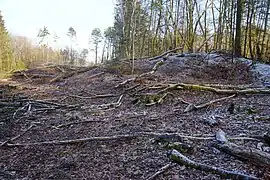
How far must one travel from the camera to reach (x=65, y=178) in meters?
4.37

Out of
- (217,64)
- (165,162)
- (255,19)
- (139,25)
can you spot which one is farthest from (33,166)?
(139,25)

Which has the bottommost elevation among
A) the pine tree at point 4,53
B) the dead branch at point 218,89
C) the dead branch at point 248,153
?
the dead branch at point 248,153

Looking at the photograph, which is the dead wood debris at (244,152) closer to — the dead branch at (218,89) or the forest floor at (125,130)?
the forest floor at (125,130)

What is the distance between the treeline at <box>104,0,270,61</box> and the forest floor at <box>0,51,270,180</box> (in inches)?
209

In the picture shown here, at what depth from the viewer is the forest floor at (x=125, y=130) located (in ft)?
14.8

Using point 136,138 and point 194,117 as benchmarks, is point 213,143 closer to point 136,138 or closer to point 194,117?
point 136,138

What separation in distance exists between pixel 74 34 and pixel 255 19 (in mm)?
51367

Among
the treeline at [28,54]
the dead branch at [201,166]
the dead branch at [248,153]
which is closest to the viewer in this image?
the dead branch at [201,166]

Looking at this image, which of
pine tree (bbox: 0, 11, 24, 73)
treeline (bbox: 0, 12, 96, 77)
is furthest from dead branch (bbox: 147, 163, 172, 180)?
pine tree (bbox: 0, 11, 24, 73)

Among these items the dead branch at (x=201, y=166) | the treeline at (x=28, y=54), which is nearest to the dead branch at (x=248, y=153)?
the dead branch at (x=201, y=166)

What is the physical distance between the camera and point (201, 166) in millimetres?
4094

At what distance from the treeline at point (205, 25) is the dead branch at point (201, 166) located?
1017cm

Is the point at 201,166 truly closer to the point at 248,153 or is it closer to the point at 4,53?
the point at 248,153

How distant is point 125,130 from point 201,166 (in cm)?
263
